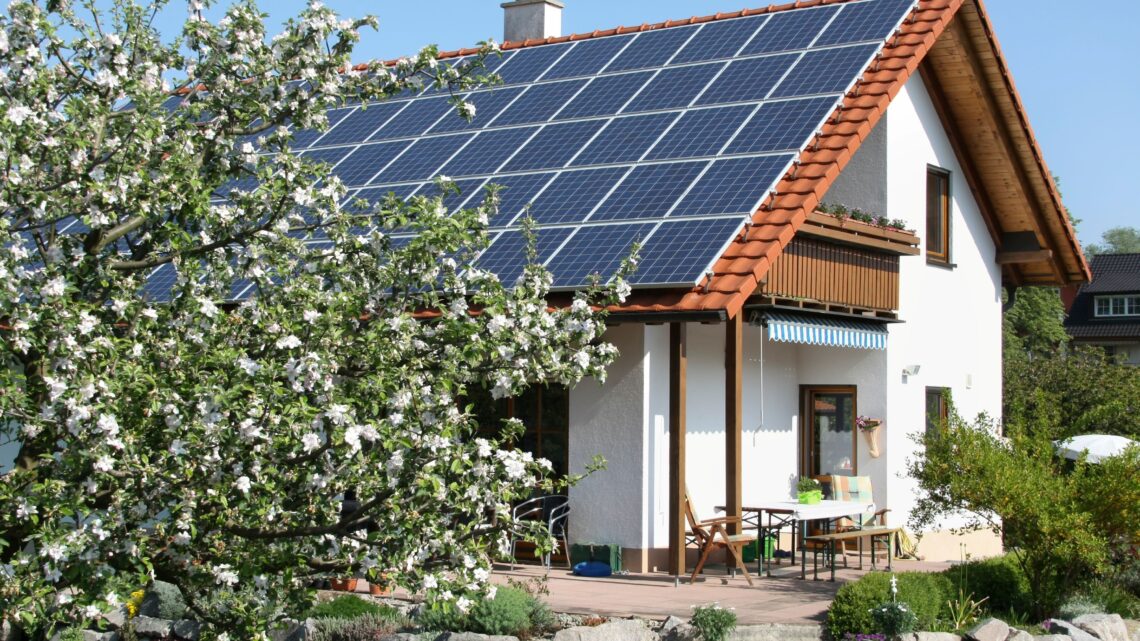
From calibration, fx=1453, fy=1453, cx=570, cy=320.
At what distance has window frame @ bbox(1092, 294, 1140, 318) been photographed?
213 ft

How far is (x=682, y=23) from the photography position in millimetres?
20203

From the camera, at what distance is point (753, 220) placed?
14672 mm

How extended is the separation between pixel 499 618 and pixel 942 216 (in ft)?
38.2

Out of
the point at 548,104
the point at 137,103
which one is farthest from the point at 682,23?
the point at 137,103

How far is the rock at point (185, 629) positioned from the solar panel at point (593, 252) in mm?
4565

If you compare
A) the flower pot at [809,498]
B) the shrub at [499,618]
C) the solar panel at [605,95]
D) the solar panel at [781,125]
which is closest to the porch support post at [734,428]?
the flower pot at [809,498]

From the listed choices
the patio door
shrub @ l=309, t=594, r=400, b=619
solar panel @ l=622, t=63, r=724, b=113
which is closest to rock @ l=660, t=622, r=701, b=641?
shrub @ l=309, t=594, r=400, b=619

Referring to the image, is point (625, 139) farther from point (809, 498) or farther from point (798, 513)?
point (798, 513)

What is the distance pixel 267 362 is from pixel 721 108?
11.0 metres

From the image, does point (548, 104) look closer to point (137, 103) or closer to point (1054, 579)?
point (1054, 579)

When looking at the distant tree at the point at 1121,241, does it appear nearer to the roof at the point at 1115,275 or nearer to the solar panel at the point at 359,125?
the roof at the point at 1115,275

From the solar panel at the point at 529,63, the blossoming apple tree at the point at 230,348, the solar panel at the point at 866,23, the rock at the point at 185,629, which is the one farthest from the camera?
the solar panel at the point at 529,63

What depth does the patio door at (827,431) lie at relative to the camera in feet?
60.2

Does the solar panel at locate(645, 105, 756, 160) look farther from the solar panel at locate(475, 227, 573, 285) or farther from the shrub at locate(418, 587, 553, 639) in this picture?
the shrub at locate(418, 587, 553, 639)
